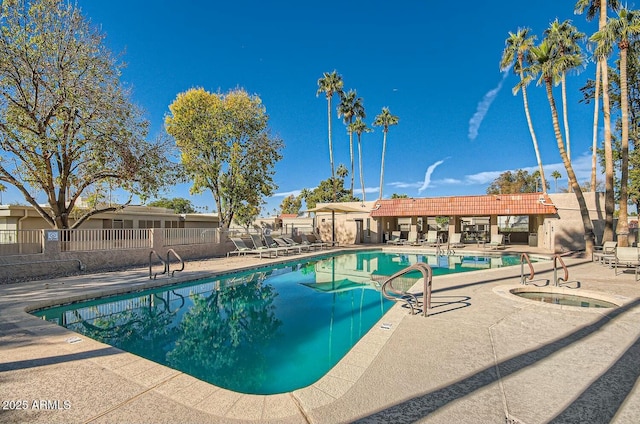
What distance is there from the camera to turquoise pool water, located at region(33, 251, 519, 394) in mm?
4793

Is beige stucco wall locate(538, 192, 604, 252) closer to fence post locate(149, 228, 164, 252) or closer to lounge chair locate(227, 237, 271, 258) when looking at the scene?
lounge chair locate(227, 237, 271, 258)

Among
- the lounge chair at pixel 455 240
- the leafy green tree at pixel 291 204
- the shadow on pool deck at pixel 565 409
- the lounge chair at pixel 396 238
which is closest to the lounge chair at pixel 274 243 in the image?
the lounge chair at pixel 396 238

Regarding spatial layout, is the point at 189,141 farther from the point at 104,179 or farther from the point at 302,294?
the point at 302,294

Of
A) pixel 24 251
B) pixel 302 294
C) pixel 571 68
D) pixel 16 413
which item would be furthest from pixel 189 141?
pixel 571 68

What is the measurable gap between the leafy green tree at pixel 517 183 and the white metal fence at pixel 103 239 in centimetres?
5077

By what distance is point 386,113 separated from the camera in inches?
1582

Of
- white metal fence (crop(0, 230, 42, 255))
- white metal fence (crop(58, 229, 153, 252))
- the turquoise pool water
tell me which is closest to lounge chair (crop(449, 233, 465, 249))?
the turquoise pool water

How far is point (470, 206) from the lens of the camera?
2175cm

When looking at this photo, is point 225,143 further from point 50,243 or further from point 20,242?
point 20,242

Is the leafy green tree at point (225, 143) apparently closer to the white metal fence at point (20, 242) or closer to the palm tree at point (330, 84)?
the white metal fence at point (20, 242)

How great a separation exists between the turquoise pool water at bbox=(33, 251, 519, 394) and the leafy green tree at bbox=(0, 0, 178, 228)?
23.6 feet

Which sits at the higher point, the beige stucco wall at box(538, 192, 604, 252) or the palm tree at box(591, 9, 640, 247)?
the palm tree at box(591, 9, 640, 247)

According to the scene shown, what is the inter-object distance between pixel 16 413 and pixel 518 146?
4380cm

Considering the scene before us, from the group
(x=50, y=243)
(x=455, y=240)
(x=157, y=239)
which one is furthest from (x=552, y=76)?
Result: (x=50, y=243)
